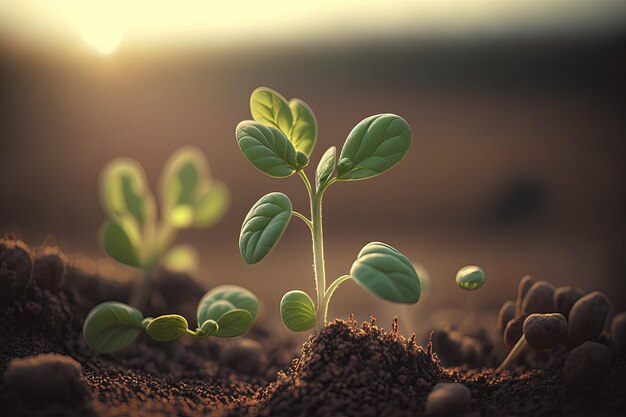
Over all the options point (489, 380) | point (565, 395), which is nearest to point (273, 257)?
point (489, 380)

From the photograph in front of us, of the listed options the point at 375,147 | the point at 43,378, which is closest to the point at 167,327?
the point at 43,378

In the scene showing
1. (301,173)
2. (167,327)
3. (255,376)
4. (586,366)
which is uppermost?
(301,173)

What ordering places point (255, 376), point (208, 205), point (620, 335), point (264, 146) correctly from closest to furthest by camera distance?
point (264, 146)
point (620, 335)
point (255, 376)
point (208, 205)

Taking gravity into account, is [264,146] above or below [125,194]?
above

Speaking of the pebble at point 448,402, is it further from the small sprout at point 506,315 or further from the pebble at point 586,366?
the small sprout at point 506,315

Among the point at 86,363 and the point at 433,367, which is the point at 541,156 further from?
the point at 86,363

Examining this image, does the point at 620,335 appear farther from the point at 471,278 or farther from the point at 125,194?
the point at 125,194
